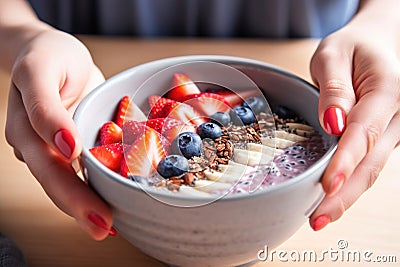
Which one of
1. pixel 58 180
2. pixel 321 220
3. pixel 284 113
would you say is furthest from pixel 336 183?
pixel 58 180

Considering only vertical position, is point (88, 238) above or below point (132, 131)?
below

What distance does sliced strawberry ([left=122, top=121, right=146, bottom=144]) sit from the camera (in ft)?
2.02

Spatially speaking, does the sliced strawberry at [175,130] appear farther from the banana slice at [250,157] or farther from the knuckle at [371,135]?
the knuckle at [371,135]

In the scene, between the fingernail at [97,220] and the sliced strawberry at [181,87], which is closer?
the fingernail at [97,220]

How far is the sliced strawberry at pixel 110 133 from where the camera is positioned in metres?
0.65

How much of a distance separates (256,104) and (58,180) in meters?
0.24

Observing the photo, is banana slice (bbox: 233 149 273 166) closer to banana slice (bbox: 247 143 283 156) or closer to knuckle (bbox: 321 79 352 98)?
banana slice (bbox: 247 143 283 156)

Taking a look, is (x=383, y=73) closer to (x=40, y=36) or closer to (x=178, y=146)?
(x=178, y=146)

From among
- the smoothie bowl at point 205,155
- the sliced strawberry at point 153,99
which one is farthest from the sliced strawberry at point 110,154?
the sliced strawberry at point 153,99

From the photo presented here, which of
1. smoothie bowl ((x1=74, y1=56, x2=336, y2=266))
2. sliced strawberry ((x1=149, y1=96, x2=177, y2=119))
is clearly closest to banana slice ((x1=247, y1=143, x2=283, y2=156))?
smoothie bowl ((x1=74, y1=56, x2=336, y2=266))

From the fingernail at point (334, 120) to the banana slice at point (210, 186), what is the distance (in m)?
0.13

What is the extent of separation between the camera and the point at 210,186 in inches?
21.3

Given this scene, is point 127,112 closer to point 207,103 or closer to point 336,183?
point 207,103

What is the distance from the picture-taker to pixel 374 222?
0.71 m
